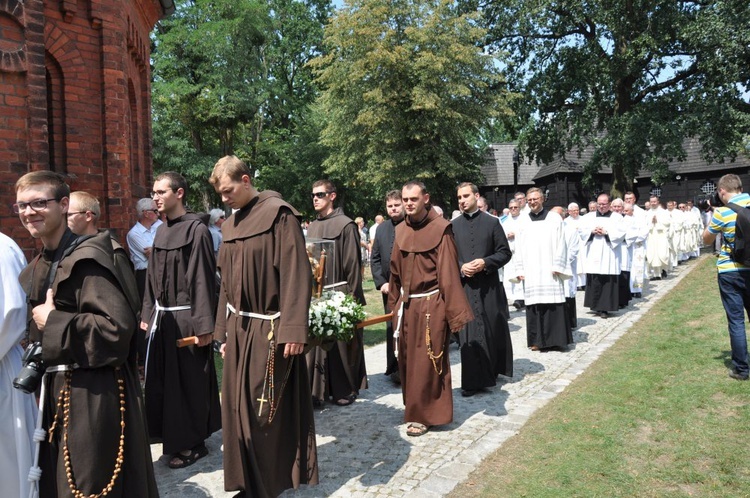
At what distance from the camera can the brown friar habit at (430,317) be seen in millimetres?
5426

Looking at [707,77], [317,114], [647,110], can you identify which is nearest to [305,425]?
[647,110]

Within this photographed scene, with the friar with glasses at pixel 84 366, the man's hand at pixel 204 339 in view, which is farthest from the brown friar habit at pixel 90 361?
the man's hand at pixel 204 339

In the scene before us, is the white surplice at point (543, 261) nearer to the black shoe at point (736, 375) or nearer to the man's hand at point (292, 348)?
the black shoe at point (736, 375)

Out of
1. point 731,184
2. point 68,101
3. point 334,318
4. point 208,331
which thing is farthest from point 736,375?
point 68,101

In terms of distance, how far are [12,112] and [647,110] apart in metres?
23.3

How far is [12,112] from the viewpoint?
21.5 feet

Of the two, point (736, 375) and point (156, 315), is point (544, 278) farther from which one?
point (156, 315)

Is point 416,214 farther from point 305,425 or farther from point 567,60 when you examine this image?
point 567,60

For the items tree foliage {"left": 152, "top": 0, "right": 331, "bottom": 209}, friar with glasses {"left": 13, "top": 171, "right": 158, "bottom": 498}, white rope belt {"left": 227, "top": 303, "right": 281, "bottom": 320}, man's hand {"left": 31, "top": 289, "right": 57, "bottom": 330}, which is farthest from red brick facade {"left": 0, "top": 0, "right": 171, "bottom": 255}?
tree foliage {"left": 152, "top": 0, "right": 331, "bottom": 209}

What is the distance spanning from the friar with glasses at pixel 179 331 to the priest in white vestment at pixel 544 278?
5241 millimetres

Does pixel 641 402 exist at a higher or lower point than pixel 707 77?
lower

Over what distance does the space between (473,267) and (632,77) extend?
71.3ft

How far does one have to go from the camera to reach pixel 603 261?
37.8 feet

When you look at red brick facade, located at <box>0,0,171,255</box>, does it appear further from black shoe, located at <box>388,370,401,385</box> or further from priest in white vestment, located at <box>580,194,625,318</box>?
priest in white vestment, located at <box>580,194,625,318</box>
